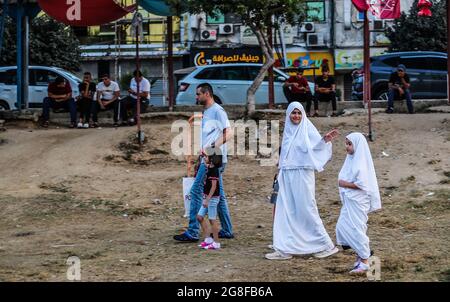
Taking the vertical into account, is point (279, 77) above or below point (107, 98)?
above

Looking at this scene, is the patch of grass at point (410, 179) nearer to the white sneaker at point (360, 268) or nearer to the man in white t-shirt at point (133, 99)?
the white sneaker at point (360, 268)

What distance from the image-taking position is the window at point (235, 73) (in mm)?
22384

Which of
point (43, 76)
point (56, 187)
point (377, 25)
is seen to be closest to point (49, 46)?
point (43, 76)

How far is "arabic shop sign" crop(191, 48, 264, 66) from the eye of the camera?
1505 inches

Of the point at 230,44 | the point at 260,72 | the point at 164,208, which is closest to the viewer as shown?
the point at 164,208

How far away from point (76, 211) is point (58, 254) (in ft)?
10.2

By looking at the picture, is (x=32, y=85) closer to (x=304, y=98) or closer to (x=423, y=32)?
(x=304, y=98)

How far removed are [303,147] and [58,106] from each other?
11379mm

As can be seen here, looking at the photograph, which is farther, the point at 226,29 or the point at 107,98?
the point at 226,29

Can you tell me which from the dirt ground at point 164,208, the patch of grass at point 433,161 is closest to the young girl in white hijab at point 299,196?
the dirt ground at point 164,208

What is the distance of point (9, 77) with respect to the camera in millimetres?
24125

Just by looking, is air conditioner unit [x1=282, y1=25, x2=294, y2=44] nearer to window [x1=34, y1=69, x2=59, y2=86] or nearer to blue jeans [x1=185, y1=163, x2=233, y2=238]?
window [x1=34, y1=69, x2=59, y2=86]

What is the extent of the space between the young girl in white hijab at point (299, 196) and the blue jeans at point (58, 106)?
1072cm
